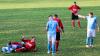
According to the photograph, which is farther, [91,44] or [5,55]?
[91,44]

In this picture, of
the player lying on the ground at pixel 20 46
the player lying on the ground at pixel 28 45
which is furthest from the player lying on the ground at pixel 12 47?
the player lying on the ground at pixel 28 45

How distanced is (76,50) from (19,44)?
10.5 feet

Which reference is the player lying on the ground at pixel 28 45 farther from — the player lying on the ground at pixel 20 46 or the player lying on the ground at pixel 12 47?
the player lying on the ground at pixel 12 47

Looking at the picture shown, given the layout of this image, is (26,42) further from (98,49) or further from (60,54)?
(98,49)

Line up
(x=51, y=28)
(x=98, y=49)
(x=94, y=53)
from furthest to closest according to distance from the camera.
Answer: (x=98, y=49) → (x=94, y=53) → (x=51, y=28)

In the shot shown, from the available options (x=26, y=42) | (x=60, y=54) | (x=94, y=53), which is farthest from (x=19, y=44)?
(x=94, y=53)

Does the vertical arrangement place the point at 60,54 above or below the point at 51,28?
below

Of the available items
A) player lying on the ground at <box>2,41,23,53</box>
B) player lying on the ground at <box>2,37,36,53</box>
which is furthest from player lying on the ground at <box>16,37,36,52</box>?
player lying on the ground at <box>2,41,23,53</box>

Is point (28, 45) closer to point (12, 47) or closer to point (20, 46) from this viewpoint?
point (20, 46)

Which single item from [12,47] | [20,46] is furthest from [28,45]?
[12,47]

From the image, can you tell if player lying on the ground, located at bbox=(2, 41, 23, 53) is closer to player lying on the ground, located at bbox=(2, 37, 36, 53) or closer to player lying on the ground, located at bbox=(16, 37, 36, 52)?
player lying on the ground, located at bbox=(2, 37, 36, 53)

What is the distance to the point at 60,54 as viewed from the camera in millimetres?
20938

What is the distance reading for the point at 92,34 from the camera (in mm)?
22922

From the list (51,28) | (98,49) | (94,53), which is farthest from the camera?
(98,49)
